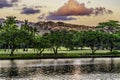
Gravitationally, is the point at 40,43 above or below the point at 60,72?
below

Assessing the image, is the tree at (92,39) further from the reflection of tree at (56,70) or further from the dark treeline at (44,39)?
the reflection of tree at (56,70)

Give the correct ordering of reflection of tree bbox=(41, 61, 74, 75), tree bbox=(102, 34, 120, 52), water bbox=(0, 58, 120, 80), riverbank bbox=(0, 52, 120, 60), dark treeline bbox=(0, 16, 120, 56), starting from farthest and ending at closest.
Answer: tree bbox=(102, 34, 120, 52) → dark treeline bbox=(0, 16, 120, 56) → riverbank bbox=(0, 52, 120, 60) → reflection of tree bbox=(41, 61, 74, 75) → water bbox=(0, 58, 120, 80)

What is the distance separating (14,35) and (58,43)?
21.5 meters

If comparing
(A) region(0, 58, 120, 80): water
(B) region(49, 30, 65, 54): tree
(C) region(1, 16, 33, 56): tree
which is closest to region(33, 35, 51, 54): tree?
(C) region(1, 16, 33, 56): tree

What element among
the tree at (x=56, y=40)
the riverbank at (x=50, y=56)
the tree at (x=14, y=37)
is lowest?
the riverbank at (x=50, y=56)

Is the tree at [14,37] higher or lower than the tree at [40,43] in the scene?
higher

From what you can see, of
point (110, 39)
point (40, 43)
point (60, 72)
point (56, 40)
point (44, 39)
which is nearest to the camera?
point (60, 72)

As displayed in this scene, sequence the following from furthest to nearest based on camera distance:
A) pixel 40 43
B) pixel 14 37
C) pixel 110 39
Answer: pixel 110 39 < pixel 40 43 < pixel 14 37

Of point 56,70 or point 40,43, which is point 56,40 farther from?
point 56,70

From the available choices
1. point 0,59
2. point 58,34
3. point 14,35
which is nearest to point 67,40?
point 58,34

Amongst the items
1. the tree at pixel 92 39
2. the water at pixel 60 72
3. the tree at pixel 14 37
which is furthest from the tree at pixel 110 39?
the water at pixel 60 72

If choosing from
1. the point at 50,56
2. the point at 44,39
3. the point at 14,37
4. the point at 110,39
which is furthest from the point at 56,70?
the point at 110,39

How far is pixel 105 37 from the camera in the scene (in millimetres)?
186750

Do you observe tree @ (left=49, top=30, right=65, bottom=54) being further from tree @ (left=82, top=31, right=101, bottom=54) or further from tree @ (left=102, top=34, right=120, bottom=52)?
tree @ (left=102, top=34, right=120, bottom=52)
